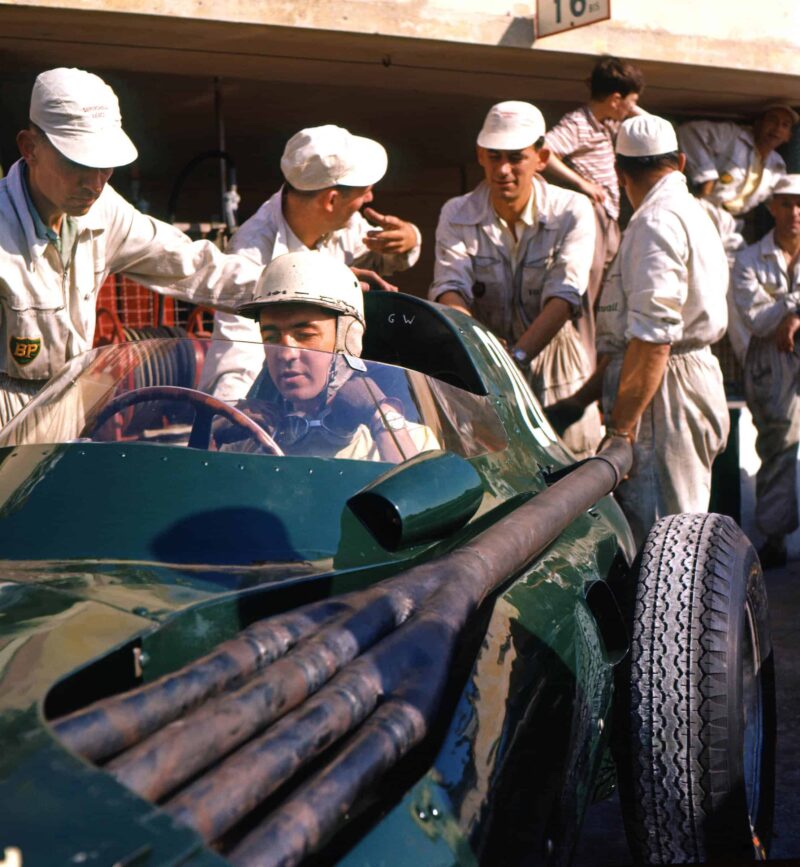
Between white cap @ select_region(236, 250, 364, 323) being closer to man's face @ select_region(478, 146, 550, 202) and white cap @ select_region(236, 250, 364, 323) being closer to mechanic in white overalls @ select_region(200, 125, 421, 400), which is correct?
mechanic in white overalls @ select_region(200, 125, 421, 400)

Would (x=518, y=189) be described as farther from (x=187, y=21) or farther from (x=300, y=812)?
(x=300, y=812)

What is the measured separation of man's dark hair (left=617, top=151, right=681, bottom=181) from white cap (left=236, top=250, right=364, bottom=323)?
1948mm

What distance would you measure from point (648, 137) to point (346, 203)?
4.02 feet

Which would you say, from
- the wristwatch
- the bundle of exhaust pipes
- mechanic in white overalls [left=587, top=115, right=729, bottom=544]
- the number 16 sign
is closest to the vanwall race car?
the bundle of exhaust pipes

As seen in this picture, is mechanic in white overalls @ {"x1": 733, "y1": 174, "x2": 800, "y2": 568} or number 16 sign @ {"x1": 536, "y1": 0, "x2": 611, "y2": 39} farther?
mechanic in white overalls @ {"x1": 733, "y1": 174, "x2": 800, "y2": 568}

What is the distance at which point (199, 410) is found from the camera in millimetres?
2561

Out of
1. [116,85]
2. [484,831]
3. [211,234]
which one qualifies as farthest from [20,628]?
[116,85]

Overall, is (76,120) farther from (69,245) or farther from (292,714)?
(292,714)

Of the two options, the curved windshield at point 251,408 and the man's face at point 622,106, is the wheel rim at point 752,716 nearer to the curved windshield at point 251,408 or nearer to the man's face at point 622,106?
the curved windshield at point 251,408

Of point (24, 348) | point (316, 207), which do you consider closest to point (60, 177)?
point (24, 348)

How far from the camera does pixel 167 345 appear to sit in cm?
267

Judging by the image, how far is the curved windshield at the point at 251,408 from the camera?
2.46 metres

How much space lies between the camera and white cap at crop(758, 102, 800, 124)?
7711 millimetres

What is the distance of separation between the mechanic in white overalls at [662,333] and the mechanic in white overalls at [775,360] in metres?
1.96
